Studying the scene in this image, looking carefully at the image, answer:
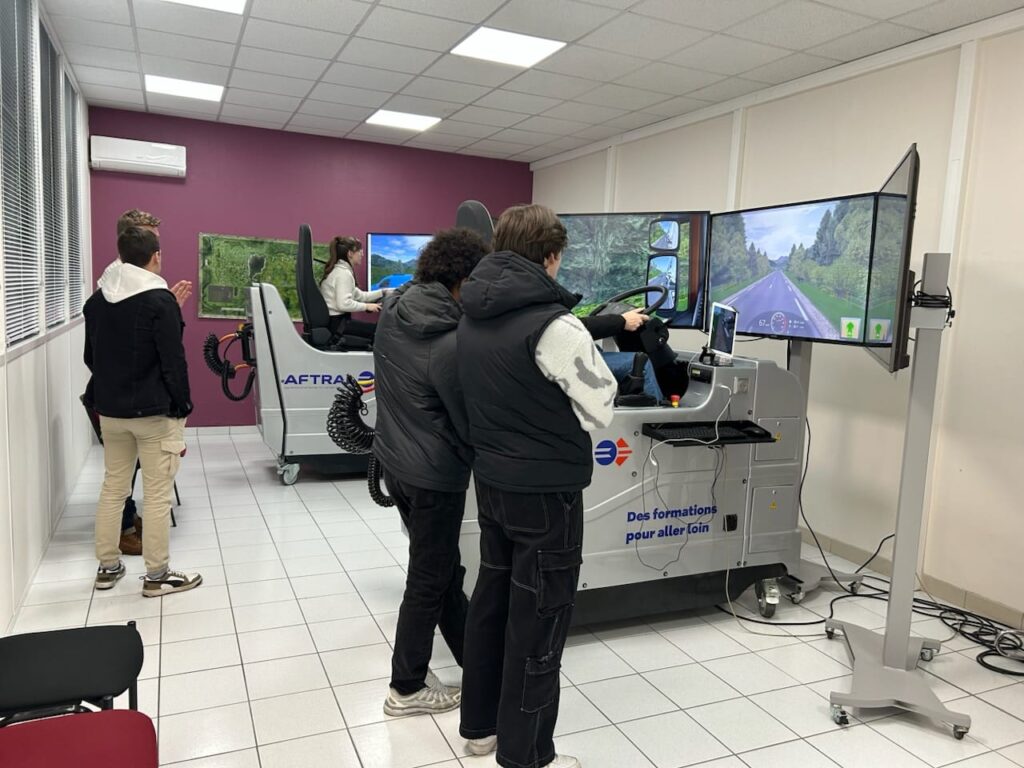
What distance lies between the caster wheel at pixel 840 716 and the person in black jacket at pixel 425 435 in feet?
4.43

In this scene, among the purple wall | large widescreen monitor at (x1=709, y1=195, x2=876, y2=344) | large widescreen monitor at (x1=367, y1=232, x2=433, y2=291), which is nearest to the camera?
large widescreen monitor at (x1=709, y1=195, x2=876, y2=344)

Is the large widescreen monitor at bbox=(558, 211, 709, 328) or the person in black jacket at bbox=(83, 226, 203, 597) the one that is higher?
the large widescreen monitor at bbox=(558, 211, 709, 328)

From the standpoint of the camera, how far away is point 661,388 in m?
3.42

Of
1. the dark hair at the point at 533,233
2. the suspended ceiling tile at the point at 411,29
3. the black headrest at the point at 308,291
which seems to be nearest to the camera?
the dark hair at the point at 533,233

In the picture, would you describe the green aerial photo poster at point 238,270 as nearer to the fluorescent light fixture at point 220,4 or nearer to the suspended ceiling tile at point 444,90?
the suspended ceiling tile at point 444,90

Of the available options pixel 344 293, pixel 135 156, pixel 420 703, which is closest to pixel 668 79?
pixel 344 293

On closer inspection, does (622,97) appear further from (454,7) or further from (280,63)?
(280,63)

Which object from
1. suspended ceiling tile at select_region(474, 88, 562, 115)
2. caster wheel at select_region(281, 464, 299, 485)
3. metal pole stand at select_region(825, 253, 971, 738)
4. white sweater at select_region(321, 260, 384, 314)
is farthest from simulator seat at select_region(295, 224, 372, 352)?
metal pole stand at select_region(825, 253, 971, 738)

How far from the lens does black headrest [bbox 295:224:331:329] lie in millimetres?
5352

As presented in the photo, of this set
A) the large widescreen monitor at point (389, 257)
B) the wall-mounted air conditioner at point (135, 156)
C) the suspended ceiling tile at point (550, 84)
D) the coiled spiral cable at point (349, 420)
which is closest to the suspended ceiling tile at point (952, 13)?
the suspended ceiling tile at point (550, 84)

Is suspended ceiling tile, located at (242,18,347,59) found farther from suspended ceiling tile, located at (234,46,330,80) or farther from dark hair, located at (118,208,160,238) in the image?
dark hair, located at (118,208,160,238)

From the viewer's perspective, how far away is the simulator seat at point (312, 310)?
5.36 meters

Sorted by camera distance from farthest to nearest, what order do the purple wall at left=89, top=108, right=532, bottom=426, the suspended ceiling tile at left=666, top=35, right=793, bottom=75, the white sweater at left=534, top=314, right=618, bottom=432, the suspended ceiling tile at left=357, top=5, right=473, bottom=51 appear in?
the purple wall at left=89, top=108, right=532, bottom=426 < the suspended ceiling tile at left=666, top=35, right=793, bottom=75 < the suspended ceiling tile at left=357, top=5, right=473, bottom=51 < the white sweater at left=534, top=314, right=618, bottom=432

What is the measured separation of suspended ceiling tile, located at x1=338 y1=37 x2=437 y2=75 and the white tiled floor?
119 inches
